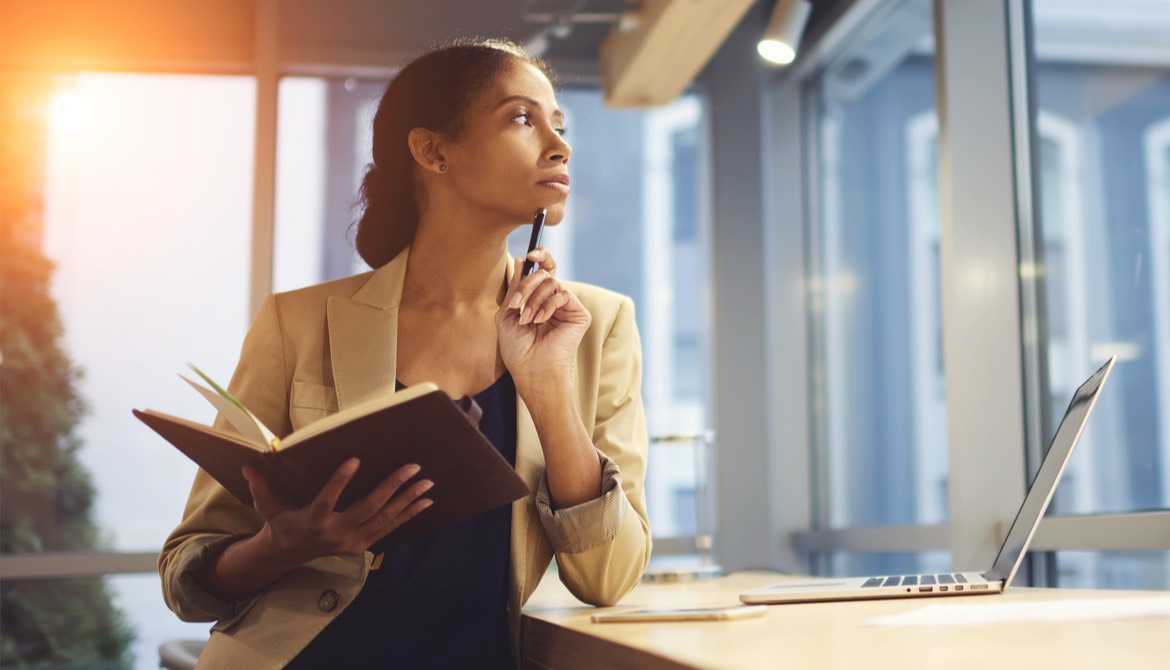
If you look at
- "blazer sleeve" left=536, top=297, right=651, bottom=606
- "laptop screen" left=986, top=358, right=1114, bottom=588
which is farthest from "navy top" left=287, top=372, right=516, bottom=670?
"laptop screen" left=986, top=358, right=1114, bottom=588

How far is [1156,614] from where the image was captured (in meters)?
1.19

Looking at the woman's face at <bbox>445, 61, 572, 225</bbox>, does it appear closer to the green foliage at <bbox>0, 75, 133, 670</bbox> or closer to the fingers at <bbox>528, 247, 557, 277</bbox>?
the fingers at <bbox>528, 247, 557, 277</bbox>

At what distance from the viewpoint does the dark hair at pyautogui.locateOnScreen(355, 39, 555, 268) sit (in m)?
1.96

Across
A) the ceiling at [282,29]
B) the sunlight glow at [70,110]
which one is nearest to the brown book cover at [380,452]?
the ceiling at [282,29]

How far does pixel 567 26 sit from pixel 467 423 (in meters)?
3.04

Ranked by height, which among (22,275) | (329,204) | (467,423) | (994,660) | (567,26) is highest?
(567,26)

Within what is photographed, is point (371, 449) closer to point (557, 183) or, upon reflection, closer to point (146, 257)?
point (557, 183)

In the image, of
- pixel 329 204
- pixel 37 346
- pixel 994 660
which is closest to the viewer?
pixel 994 660

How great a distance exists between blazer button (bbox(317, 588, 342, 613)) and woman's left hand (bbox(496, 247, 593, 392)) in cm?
40

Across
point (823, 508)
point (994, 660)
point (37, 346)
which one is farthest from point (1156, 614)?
point (37, 346)

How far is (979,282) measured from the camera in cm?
291

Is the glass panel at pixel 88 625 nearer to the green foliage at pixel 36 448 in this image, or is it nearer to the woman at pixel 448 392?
the green foliage at pixel 36 448

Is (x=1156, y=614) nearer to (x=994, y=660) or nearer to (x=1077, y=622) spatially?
(x=1077, y=622)

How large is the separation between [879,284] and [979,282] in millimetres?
838
